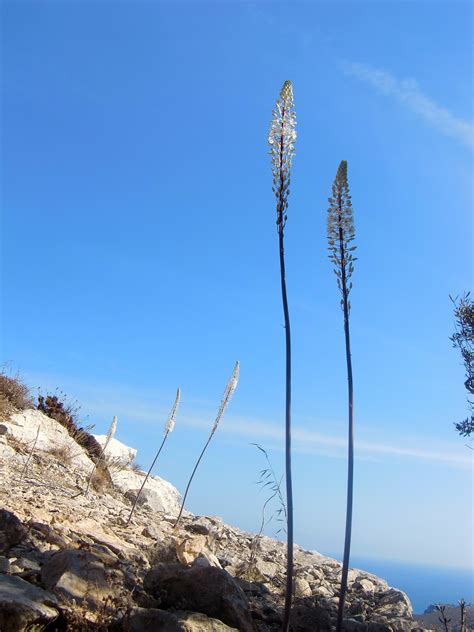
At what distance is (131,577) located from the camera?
565cm

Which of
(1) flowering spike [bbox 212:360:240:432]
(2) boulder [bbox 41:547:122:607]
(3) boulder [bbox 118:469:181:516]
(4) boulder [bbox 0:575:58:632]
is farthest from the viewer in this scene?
(3) boulder [bbox 118:469:181:516]

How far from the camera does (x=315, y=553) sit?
13273mm

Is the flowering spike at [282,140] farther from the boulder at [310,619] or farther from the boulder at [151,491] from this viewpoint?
the boulder at [151,491]

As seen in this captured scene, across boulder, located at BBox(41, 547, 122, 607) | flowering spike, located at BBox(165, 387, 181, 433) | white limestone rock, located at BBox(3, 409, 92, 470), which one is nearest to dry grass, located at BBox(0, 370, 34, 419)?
white limestone rock, located at BBox(3, 409, 92, 470)

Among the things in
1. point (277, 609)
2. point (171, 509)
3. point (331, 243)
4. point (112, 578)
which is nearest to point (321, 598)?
point (277, 609)

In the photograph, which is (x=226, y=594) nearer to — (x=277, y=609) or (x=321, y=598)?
(x=277, y=609)

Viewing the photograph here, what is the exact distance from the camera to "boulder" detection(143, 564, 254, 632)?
5.13 metres

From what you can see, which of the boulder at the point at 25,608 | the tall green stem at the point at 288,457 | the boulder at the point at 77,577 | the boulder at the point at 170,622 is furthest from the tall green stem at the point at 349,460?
the boulder at the point at 25,608

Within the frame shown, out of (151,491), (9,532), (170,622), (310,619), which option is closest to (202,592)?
(170,622)

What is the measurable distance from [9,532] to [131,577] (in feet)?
4.37

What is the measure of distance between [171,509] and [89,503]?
4.42 m

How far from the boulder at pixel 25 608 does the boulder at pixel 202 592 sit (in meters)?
1.20

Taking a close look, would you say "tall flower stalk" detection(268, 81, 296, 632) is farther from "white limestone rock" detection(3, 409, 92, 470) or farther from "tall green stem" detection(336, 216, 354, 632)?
"white limestone rock" detection(3, 409, 92, 470)

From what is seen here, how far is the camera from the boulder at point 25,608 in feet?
13.6
